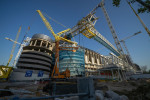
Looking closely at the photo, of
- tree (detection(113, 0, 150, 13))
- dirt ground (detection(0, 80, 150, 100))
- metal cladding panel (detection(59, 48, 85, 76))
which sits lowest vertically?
dirt ground (detection(0, 80, 150, 100))

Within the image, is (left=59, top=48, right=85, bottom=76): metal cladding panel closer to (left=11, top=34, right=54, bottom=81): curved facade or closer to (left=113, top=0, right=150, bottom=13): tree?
(left=11, top=34, right=54, bottom=81): curved facade

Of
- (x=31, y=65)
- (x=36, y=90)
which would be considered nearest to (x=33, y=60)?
(x=31, y=65)

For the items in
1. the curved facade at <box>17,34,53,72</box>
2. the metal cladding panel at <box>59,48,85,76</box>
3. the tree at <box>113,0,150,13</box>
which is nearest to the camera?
the tree at <box>113,0,150,13</box>

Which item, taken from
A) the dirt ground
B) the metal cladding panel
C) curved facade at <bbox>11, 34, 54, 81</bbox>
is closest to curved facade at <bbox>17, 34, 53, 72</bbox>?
curved facade at <bbox>11, 34, 54, 81</bbox>

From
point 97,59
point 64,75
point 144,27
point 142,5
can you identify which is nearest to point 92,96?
point 142,5

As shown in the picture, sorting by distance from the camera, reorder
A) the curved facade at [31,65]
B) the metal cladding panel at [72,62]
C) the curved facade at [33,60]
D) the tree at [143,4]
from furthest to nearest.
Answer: the metal cladding panel at [72,62] → the curved facade at [33,60] → the curved facade at [31,65] → the tree at [143,4]

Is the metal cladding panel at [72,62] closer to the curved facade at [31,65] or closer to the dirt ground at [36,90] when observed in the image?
the curved facade at [31,65]

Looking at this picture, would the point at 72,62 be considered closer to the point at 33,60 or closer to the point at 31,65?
the point at 33,60

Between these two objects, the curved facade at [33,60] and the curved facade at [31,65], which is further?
the curved facade at [33,60]

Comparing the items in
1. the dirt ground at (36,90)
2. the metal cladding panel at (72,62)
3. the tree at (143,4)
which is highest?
the metal cladding panel at (72,62)

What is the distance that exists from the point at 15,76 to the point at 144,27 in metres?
56.9

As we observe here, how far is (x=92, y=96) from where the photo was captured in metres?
2.29

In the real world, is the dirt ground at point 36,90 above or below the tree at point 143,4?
below

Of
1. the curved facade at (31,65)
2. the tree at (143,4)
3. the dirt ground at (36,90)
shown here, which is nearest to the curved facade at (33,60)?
the curved facade at (31,65)
